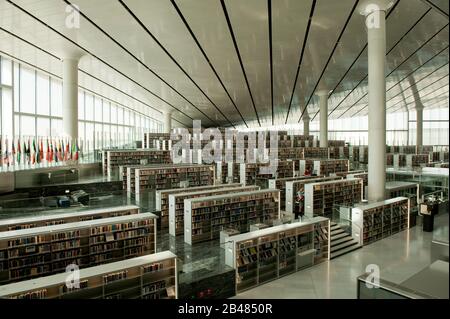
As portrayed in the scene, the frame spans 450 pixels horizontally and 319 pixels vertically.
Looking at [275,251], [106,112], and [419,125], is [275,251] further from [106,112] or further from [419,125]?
[419,125]

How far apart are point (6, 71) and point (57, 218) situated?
1195cm

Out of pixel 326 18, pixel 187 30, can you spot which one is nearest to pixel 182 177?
pixel 187 30

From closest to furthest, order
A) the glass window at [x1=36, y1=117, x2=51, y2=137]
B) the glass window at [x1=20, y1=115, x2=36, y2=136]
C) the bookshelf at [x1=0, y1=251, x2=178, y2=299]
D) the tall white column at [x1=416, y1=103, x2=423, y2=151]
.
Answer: the bookshelf at [x1=0, y1=251, x2=178, y2=299] < the glass window at [x1=20, y1=115, x2=36, y2=136] < the glass window at [x1=36, y1=117, x2=51, y2=137] < the tall white column at [x1=416, y1=103, x2=423, y2=151]

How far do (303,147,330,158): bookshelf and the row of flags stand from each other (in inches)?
689

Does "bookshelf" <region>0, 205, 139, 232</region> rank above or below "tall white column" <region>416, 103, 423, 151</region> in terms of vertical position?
below

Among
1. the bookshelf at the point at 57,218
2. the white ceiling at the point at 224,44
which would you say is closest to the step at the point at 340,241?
the white ceiling at the point at 224,44

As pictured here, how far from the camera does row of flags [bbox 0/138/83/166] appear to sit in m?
15.7

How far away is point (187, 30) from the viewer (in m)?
12.9

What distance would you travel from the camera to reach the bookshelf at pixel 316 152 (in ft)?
87.1

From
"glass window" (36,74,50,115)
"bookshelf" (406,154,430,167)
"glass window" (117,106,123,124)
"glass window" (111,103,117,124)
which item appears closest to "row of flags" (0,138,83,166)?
"glass window" (36,74,50,115)

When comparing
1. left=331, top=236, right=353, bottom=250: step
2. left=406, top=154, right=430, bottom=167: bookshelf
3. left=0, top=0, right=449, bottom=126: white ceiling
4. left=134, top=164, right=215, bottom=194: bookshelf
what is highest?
left=0, top=0, right=449, bottom=126: white ceiling

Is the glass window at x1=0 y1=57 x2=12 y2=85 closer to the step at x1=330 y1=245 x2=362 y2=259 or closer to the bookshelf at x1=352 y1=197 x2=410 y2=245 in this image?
the step at x1=330 y1=245 x2=362 y2=259

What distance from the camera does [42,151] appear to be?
54.4 feet

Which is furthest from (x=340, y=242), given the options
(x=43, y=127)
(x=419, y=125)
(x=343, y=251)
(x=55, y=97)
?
(x=419, y=125)
